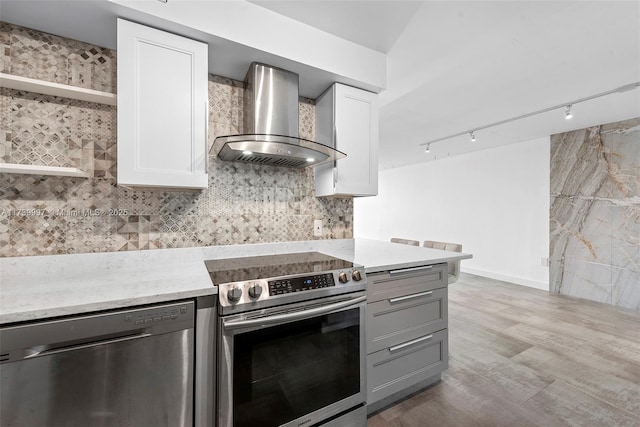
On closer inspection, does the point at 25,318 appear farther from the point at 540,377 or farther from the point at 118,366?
the point at 540,377

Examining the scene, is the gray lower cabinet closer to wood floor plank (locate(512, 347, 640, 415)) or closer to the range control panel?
the range control panel

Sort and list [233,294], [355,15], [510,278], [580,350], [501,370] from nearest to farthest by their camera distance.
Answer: [233,294]
[355,15]
[501,370]
[580,350]
[510,278]

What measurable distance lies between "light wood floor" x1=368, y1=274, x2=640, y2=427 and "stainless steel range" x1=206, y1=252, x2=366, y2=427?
1.66 ft

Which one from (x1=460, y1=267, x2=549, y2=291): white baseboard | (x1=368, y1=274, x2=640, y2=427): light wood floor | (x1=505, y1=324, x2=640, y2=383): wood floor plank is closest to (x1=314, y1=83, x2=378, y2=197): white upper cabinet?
(x1=368, y1=274, x2=640, y2=427): light wood floor

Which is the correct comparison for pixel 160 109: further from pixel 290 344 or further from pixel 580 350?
pixel 580 350

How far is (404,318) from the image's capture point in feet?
5.70

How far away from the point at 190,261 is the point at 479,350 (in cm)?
262

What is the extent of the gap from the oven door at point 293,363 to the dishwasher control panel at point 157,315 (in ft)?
0.57

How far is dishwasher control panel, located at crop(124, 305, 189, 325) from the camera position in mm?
1031

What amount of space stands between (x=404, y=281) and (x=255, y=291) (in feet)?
3.30

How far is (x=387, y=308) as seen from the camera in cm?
166

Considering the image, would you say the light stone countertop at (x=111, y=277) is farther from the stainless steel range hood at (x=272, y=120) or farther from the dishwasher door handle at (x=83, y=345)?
the stainless steel range hood at (x=272, y=120)

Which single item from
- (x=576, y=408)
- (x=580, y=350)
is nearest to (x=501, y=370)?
(x=576, y=408)

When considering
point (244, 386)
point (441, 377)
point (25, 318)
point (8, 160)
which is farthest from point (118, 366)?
point (441, 377)
